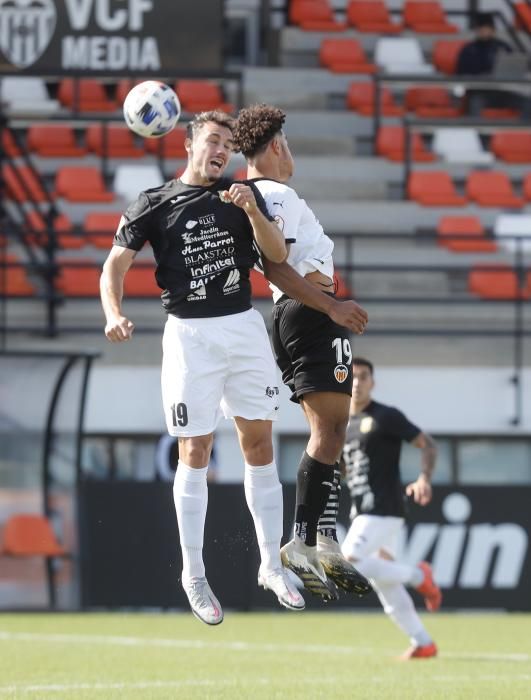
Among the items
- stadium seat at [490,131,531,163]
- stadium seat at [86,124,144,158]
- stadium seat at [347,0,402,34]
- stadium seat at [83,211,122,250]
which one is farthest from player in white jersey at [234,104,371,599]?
stadium seat at [347,0,402,34]

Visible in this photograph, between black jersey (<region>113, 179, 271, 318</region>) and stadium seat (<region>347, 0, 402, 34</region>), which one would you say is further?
stadium seat (<region>347, 0, 402, 34</region>)

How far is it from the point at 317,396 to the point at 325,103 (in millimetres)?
14691

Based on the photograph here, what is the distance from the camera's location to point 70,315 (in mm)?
18188

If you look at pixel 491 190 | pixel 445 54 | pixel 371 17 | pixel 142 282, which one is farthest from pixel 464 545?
pixel 371 17

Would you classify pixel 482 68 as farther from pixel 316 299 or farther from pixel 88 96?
pixel 316 299

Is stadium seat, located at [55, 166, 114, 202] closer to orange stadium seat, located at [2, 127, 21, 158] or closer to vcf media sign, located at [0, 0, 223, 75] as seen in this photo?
orange stadium seat, located at [2, 127, 21, 158]

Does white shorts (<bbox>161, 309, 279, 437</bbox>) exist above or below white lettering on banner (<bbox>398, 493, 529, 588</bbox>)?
above

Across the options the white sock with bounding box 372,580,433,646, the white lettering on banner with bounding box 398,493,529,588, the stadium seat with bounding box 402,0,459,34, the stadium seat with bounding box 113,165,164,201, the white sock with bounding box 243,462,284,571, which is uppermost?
the stadium seat with bounding box 402,0,459,34

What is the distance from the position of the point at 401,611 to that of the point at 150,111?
222 inches

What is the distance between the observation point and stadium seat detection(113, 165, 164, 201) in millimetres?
19891

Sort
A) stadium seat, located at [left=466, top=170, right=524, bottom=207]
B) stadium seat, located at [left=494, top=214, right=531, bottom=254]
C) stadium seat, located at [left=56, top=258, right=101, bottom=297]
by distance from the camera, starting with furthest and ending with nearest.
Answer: stadium seat, located at [left=466, top=170, right=524, bottom=207], stadium seat, located at [left=494, top=214, right=531, bottom=254], stadium seat, located at [left=56, top=258, right=101, bottom=297]

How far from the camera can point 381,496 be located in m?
12.8

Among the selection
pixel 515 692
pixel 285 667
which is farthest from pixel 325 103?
pixel 515 692

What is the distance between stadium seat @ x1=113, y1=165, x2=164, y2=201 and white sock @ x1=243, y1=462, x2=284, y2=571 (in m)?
11.8
